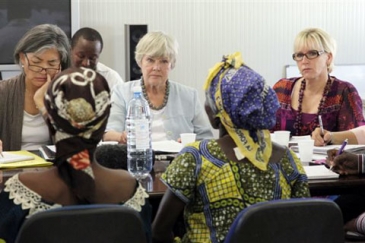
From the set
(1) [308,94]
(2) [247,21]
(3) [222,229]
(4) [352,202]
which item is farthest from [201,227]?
(2) [247,21]

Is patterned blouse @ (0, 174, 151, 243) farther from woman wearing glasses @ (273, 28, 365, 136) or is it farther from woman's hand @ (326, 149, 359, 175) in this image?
woman wearing glasses @ (273, 28, 365, 136)

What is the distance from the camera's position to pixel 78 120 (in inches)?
59.6

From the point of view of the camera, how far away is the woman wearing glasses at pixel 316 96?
3277 millimetres

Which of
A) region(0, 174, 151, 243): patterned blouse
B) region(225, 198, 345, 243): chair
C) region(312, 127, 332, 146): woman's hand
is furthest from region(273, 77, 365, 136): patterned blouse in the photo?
region(0, 174, 151, 243): patterned blouse

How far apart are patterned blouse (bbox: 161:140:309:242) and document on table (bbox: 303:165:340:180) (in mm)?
472

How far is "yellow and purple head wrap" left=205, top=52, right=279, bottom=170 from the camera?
5.78ft

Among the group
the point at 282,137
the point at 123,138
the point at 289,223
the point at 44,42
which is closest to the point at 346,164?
the point at 282,137

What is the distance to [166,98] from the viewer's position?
11.1 feet

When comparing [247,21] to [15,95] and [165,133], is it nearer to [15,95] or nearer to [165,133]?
[165,133]

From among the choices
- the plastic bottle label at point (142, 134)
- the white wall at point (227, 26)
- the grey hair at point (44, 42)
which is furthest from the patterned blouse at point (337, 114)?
the white wall at point (227, 26)

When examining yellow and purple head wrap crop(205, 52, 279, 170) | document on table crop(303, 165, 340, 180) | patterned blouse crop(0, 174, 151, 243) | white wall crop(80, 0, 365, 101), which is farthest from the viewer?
white wall crop(80, 0, 365, 101)

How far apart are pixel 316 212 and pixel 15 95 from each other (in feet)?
5.94

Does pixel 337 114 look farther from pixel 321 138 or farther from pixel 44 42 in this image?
pixel 44 42

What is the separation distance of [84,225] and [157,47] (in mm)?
1983
